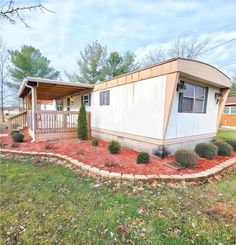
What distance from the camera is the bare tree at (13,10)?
2211 millimetres

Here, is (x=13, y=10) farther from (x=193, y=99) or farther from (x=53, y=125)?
(x=53, y=125)

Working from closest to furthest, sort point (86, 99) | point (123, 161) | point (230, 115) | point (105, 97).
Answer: point (123, 161) → point (105, 97) → point (86, 99) → point (230, 115)

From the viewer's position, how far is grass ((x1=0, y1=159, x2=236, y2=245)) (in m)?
2.10

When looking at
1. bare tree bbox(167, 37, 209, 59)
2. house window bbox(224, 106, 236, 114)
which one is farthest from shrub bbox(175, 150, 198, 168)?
bare tree bbox(167, 37, 209, 59)

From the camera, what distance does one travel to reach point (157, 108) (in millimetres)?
5113

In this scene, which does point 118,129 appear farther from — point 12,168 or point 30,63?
point 30,63

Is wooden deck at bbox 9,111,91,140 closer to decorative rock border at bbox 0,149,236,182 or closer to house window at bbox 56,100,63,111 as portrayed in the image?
decorative rock border at bbox 0,149,236,182

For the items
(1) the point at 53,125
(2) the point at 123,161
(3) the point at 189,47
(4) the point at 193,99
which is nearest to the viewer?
(2) the point at 123,161

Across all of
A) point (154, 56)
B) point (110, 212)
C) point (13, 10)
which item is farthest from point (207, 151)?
point (154, 56)

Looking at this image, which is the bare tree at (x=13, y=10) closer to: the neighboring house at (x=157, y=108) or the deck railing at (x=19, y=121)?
the neighboring house at (x=157, y=108)

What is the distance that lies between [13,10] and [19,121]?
10339 mm

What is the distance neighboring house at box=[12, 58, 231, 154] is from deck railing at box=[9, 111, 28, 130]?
3.18 m

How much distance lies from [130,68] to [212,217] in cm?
1691

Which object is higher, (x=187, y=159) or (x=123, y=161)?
(x=187, y=159)
